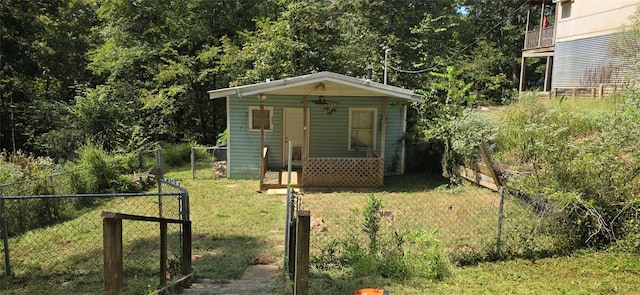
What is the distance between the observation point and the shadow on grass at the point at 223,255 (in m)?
→ 5.28

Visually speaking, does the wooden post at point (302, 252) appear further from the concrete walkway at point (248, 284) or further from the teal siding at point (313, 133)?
the teal siding at point (313, 133)

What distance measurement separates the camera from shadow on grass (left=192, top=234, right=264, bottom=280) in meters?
5.28

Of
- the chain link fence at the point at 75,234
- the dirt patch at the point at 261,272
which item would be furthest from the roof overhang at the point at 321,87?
the dirt patch at the point at 261,272

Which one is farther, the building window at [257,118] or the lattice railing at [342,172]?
the building window at [257,118]

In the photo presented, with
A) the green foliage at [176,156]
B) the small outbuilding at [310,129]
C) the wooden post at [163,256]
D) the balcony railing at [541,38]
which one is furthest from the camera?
the balcony railing at [541,38]

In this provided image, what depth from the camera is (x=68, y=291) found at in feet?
14.6

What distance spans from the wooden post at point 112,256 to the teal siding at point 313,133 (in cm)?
979

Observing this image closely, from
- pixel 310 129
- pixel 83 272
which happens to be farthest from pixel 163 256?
pixel 310 129

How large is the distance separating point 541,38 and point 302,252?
2401 cm

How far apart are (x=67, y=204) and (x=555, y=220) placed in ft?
29.6

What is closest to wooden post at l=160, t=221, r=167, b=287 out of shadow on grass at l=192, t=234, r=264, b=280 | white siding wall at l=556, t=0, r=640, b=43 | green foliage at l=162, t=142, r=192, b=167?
shadow on grass at l=192, t=234, r=264, b=280

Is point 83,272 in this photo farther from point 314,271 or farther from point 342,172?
point 342,172

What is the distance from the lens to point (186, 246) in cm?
449

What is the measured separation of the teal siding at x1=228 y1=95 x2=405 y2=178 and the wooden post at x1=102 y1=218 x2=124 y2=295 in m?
9.79
